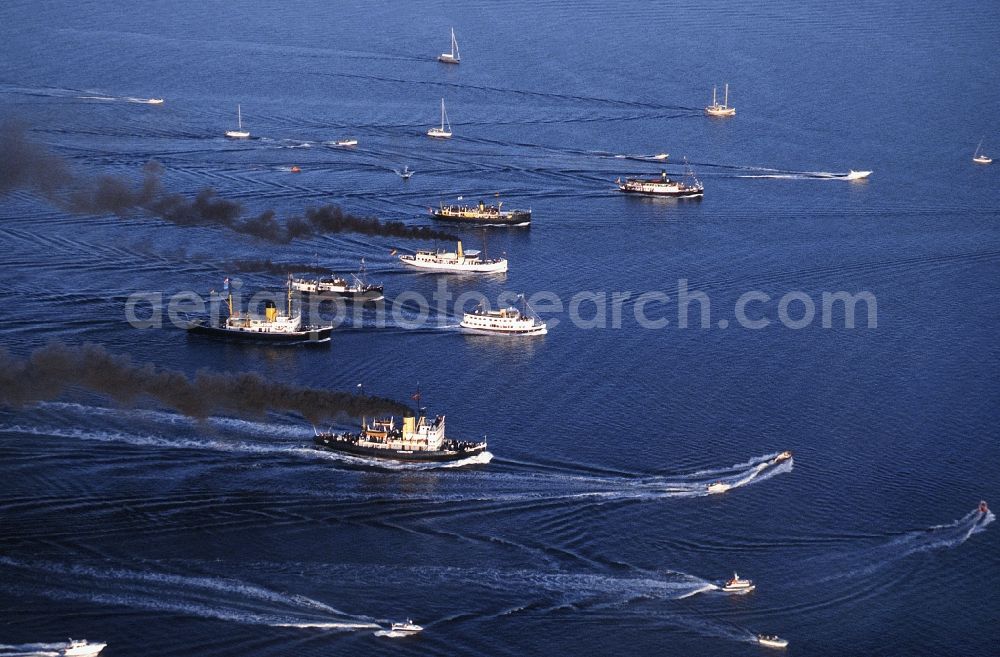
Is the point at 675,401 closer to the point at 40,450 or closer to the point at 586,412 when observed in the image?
the point at 586,412

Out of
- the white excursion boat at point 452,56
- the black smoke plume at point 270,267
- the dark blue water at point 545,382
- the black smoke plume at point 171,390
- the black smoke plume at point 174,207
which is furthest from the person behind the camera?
the white excursion boat at point 452,56

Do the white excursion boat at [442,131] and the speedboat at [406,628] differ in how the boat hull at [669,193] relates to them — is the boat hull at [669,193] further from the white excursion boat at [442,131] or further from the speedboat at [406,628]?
the speedboat at [406,628]

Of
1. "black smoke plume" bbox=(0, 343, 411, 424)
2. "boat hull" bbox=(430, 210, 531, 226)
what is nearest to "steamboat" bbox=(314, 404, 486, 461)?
"black smoke plume" bbox=(0, 343, 411, 424)

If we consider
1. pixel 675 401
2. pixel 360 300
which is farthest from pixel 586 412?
pixel 360 300

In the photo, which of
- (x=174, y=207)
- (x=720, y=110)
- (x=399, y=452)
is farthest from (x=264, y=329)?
(x=720, y=110)

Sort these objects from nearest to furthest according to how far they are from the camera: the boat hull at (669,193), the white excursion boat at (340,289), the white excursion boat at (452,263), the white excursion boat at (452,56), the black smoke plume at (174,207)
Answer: the black smoke plume at (174,207) < the white excursion boat at (340,289) < the white excursion boat at (452,263) < the boat hull at (669,193) < the white excursion boat at (452,56)

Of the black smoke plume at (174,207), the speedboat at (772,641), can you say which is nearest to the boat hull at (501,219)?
the black smoke plume at (174,207)
